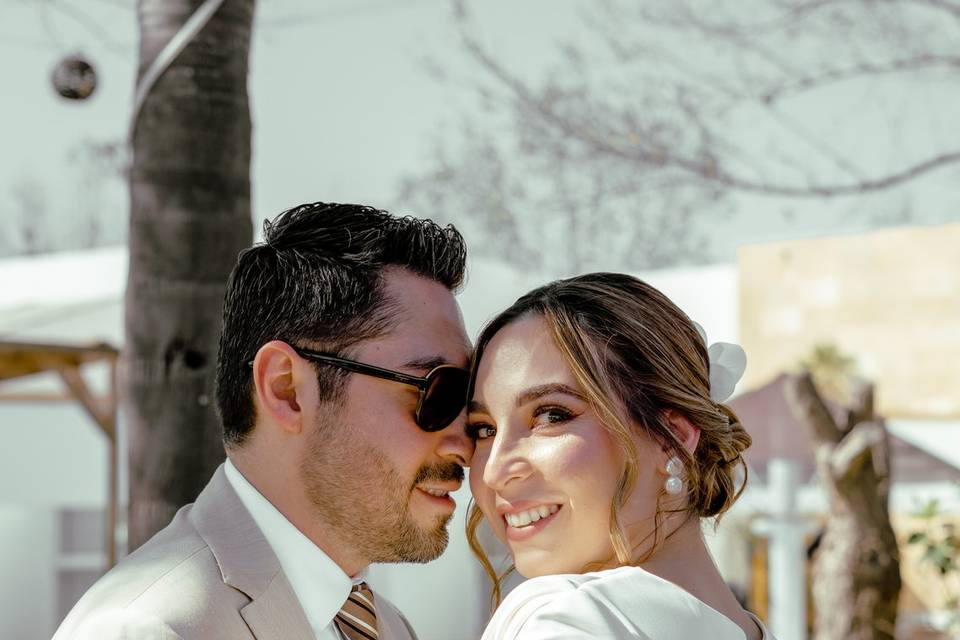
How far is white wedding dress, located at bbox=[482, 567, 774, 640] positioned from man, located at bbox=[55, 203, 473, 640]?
52 centimetres

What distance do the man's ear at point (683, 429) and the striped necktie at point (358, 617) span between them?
67 centimetres

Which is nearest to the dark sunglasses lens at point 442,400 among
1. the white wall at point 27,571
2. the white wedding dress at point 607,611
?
the white wedding dress at point 607,611

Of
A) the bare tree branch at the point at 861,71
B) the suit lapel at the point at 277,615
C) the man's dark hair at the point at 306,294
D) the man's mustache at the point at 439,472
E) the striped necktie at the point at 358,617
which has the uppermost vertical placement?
the bare tree branch at the point at 861,71

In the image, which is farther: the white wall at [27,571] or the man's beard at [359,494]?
the white wall at [27,571]

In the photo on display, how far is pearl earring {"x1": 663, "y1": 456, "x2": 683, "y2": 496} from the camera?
83.8 inches

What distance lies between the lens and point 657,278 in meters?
19.3

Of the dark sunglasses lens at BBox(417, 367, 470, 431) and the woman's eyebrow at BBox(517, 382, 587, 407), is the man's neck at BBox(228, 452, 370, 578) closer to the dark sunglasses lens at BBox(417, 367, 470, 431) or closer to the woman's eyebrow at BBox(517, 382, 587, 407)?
the dark sunglasses lens at BBox(417, 367, 470, 431)

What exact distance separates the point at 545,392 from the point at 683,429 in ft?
0.78

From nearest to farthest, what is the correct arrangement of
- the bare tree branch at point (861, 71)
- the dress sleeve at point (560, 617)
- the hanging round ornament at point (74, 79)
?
the dress sleeve at point (560, 617), the hanging round ornament at point (74, 79), the bare tree branch at point (861, 71)

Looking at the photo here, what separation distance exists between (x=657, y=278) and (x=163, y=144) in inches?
636

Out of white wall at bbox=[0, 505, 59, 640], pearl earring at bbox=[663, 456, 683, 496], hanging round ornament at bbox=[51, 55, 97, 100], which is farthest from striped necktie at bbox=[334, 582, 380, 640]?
white wall at bbox=[0, 505, 59, 640]

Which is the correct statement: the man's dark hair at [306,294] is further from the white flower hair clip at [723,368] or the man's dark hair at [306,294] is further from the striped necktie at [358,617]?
the white flower hair clip at [723,368]

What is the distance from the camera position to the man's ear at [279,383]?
2.39 m

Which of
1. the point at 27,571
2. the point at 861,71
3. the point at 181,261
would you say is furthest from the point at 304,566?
the point at 27,571
